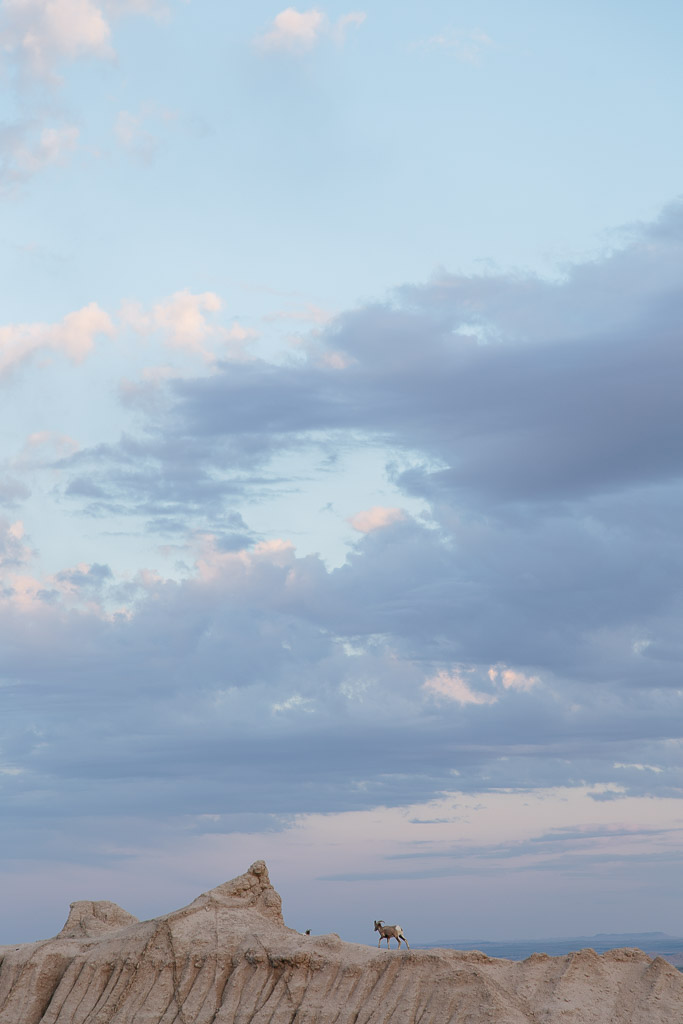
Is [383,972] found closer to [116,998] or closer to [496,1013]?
[496,1013]

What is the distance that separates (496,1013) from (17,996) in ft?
53.0

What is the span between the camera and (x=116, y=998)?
1272 inches

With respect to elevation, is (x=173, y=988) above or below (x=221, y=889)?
below

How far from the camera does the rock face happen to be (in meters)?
27.4

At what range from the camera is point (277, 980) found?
30328 mm

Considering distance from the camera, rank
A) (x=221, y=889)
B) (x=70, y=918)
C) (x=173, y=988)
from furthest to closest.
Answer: (x=70, y=918) < (x=221, y=889) < (x=173, y=988)

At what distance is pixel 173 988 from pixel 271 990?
3261 mm

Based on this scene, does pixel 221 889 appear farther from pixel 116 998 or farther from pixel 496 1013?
pixel 496 1013

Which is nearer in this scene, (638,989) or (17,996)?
(638,989)

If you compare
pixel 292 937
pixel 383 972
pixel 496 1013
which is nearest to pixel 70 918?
pixel 292 937

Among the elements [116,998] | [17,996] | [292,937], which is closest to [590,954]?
[292,937]

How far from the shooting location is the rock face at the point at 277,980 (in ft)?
90.0

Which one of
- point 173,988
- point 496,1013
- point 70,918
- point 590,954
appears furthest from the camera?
point 70,918

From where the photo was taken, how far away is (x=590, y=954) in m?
28.8
